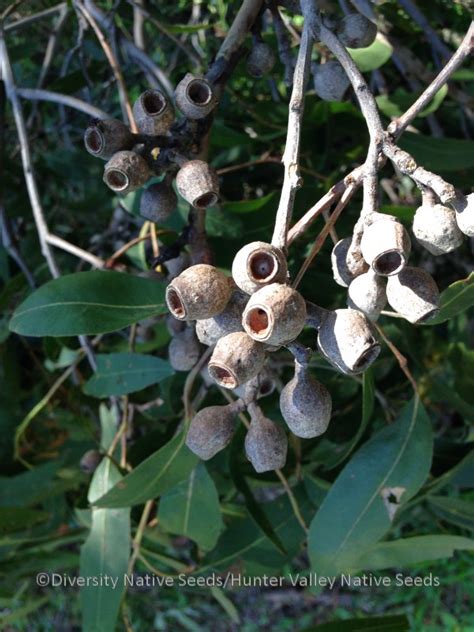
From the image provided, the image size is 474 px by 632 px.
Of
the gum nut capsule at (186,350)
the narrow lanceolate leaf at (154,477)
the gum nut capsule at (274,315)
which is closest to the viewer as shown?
the gum nut capsule at (274,315)

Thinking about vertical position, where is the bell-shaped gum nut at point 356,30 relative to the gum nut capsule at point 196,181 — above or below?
above

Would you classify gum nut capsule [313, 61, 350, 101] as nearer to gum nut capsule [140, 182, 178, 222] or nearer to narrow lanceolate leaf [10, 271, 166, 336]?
gum nut capsule [140, 182, 178, 222]

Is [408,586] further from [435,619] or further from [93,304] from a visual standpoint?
[93,304]

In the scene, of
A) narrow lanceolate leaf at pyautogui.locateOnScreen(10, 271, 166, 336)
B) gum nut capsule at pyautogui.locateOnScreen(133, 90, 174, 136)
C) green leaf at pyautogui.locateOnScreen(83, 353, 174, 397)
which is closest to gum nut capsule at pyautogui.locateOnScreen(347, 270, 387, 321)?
gum nut capsule at pyautogui.locateOnScreen(133, 90, 174, 136)

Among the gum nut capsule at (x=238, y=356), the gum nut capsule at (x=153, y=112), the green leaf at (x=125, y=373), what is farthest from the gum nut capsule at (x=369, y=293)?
the green leaf at (x=125, y=373)

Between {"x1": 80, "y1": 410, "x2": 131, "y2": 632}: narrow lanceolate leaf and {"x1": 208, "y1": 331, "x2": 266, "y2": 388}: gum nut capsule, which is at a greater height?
{"x1": 208, "y1": 331, "x2": 266, "y2": 388}: gum nut capsule

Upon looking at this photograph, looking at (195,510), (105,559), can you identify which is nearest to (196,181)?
(195,510)

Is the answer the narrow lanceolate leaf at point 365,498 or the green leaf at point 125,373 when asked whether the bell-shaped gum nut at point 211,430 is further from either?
the green leaf at point 125,373
